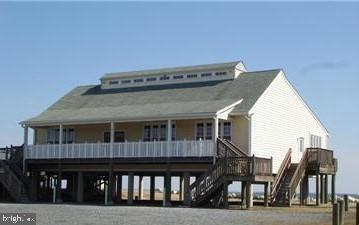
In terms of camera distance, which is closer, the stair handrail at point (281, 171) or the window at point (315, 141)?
the stair handrail at point (281, 171)

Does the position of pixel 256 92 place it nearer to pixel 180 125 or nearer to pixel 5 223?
pixel 180 125

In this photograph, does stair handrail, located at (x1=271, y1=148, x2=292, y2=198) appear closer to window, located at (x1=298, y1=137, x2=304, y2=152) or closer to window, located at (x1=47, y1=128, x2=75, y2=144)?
window, located at (x1=298, y1=137, x2=304, y2=152)

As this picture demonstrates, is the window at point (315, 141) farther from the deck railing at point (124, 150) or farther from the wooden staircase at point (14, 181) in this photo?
the wooden staircase at point (14, 181)

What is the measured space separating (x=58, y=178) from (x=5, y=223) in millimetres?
23918

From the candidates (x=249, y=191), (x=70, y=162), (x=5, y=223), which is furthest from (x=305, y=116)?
(x=5, y=223)

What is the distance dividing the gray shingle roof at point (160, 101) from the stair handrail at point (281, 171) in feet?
14.1

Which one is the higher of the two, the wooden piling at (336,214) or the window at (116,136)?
the window at (116,136)

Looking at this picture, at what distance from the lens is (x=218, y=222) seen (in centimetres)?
2408

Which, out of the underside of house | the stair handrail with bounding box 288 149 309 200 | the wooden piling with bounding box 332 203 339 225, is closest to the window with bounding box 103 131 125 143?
the underside of house

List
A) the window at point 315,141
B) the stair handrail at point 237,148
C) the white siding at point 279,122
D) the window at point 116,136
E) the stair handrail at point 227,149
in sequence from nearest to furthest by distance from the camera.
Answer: the stair handrail at point 227,149, the stair handrail at point 237,148, the white siding at point 279,122, the window at point 116,136, the window at point 315,141

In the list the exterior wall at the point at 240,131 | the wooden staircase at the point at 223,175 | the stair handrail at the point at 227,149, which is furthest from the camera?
the exterior wall at the point at 240,131

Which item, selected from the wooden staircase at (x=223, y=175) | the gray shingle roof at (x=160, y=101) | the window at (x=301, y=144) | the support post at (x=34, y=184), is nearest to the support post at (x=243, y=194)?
the wooden staircase at (x=223, y=175)

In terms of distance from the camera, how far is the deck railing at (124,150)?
1521 inches

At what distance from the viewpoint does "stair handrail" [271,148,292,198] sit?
1551 inches
